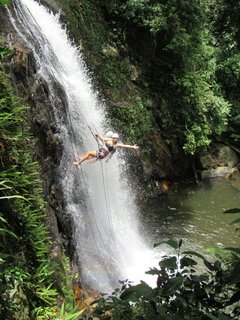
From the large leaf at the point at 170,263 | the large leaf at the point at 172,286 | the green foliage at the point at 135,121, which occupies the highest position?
the large leaf at the point at 170,263

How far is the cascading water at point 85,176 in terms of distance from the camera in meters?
8.02

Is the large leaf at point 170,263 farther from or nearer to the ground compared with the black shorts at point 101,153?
farther from the ground

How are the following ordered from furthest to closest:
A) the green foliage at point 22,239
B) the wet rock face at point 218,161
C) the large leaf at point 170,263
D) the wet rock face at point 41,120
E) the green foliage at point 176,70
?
the wet rock face at point 218,161
the green foliage at point 176,70
the wet rock face at point 41,120
the green foliage at point 22,239
the large leaf at point 170,263

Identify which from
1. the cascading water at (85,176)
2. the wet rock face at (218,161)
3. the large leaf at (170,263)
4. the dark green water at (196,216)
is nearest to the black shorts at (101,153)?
the cascading water at (85,176)

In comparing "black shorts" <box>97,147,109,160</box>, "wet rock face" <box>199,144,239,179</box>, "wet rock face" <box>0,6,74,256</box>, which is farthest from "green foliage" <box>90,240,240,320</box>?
"wet rock face" <box>199,144,239,179</box>

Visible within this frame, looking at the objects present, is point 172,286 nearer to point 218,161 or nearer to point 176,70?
point 176,70

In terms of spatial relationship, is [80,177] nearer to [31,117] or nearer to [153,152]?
[31,117]

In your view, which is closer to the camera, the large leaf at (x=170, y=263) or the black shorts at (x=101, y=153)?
the large leaf at (x=170, y=263)

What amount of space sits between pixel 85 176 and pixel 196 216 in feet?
14.3

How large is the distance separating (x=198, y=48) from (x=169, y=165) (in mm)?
4452

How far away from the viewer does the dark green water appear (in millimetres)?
10547

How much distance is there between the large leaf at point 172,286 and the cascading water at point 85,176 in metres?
5.77

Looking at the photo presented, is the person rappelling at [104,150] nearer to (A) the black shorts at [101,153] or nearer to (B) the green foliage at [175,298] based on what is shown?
(A) the black shorts at [101,153]

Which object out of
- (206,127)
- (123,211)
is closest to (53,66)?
(123,211)
